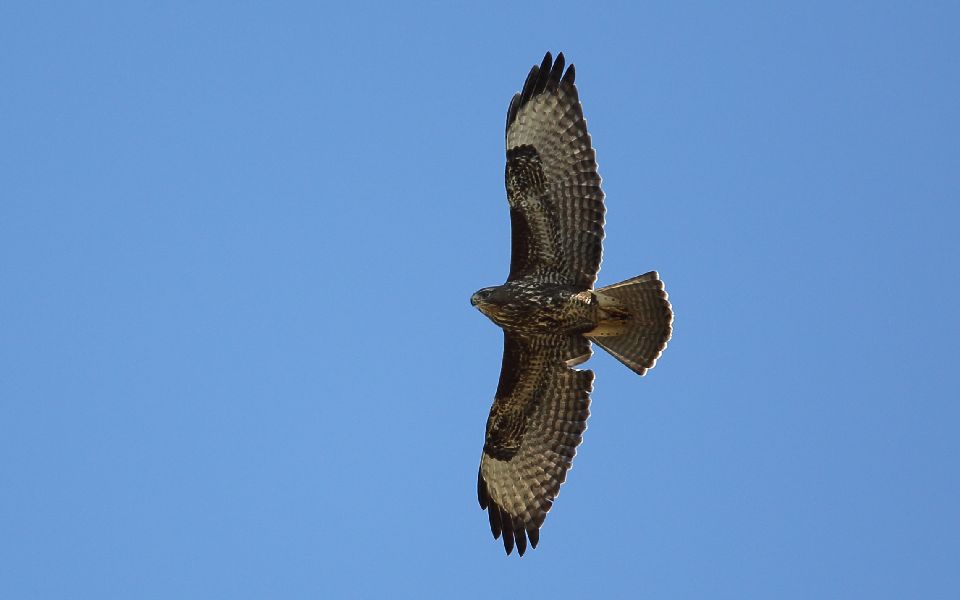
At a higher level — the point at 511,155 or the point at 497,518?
the point at 511,155

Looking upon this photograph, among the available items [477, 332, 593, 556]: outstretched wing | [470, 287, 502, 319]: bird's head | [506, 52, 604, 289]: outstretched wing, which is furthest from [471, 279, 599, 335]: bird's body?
[477, 332, 593, 556]: outstretched wing

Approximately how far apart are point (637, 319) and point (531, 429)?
1.45 metres

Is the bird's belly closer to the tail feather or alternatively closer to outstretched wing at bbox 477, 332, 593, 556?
the tail feather

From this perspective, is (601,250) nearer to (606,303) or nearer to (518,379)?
(606,303)

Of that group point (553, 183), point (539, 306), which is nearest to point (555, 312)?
point (539, 306)

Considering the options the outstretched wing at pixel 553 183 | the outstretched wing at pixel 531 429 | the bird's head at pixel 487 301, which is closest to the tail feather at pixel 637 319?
the outstretched wing at pixel 553 183

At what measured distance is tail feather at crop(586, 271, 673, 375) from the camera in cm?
1102

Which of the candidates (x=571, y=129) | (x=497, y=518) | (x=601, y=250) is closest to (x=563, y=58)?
(x=571, y=129)

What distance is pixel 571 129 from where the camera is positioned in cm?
1120

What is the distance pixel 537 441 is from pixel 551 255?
1.68m

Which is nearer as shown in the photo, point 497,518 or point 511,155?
point 511,155

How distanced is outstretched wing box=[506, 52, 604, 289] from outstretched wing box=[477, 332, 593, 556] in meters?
0.72

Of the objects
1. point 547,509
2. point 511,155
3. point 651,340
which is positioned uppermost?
point 511,155

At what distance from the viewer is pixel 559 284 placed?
11227 millimetres
